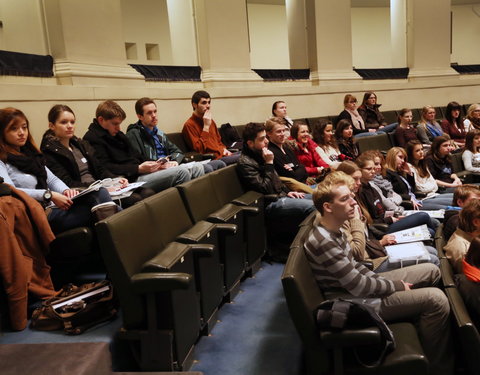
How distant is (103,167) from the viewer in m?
3.06

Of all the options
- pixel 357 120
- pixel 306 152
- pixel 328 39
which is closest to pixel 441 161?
pixel 306 152

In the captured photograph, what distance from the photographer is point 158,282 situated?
1.67 meters

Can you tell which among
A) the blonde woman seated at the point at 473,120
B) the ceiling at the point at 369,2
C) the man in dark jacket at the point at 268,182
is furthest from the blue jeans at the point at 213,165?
the ceiling at the point at 369,2

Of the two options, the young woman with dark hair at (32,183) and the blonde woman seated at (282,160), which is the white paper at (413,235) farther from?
the young woman with dark hair at (32,183)

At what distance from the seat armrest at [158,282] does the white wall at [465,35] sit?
12.6 meters

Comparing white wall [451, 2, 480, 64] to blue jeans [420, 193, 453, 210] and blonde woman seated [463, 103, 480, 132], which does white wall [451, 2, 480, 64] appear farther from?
blue jeans [420, 193, 453, 210]

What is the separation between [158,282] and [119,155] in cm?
173

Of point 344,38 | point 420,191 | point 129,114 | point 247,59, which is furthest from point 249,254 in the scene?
point 344,38

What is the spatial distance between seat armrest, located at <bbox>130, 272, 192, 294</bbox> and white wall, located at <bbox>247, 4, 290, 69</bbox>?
30.4 ft

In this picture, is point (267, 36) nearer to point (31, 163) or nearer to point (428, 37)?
point (428, 37)

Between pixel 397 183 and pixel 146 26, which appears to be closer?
pixel 397 183

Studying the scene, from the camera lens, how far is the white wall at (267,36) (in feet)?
34.0

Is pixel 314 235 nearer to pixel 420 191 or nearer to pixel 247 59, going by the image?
pixel 420 191

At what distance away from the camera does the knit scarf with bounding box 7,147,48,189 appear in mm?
2330
